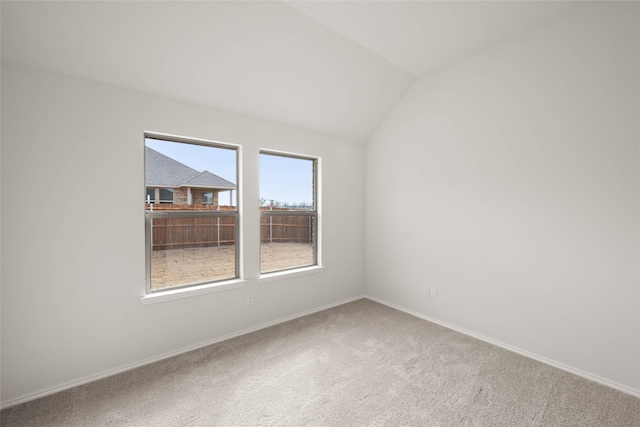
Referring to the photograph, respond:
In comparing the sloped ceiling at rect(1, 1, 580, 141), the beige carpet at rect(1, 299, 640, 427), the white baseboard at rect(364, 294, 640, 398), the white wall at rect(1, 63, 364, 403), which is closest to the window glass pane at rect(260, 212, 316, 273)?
the white wall at rect(1, 63, 364, 403)

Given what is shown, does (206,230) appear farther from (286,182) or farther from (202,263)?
(286,182)

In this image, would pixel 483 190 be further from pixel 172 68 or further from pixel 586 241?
pixel 172 68

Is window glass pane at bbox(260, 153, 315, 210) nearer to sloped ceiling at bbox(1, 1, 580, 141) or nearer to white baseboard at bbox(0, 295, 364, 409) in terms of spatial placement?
sloped ceiling at bbox(1, 1, 580, 141)

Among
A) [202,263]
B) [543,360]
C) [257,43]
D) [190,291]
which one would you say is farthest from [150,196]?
[543,360]

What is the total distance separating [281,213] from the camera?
3.20 metres

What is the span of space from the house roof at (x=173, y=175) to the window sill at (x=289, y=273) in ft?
3.35

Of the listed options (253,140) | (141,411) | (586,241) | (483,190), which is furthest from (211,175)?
(586,241)

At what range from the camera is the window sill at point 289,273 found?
2934 mm

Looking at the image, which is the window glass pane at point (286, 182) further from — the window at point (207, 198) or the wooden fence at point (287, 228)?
the window at point (207, 198)

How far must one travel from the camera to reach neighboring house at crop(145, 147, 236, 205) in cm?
237

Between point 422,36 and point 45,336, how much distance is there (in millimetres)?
3699

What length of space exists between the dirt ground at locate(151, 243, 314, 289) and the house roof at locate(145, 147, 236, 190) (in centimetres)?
Answer: 61

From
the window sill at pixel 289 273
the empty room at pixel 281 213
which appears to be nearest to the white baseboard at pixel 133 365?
the empty room at pixel 281 213

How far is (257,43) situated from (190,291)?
7.06 ft
